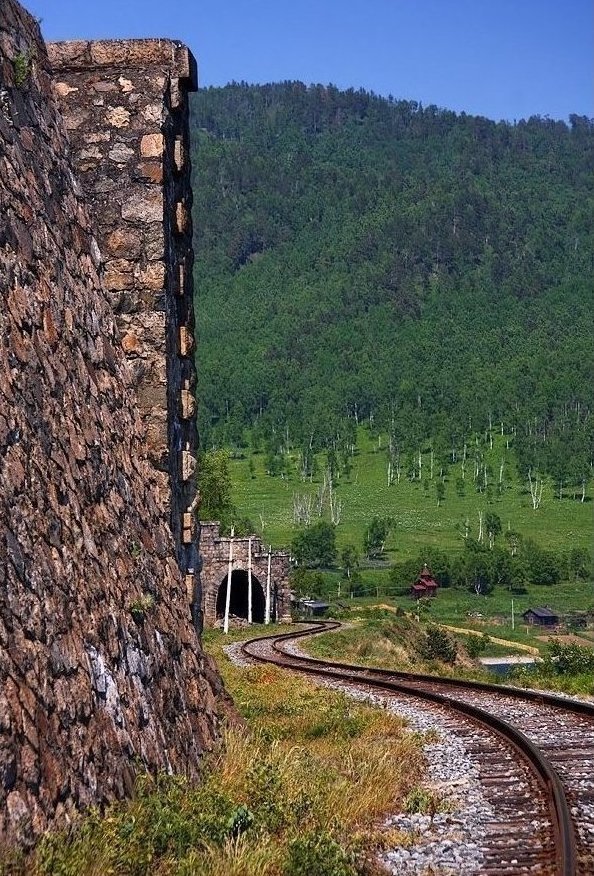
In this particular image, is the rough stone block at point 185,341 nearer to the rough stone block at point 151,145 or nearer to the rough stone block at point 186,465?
the rough stone block at point 186,465

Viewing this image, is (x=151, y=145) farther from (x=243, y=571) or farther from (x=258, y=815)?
(x=243, y=571)

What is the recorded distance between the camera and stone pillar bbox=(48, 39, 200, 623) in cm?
1184

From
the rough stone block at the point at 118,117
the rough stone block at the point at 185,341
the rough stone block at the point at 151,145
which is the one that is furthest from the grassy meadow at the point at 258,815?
the rough stone block at the point at 118,117

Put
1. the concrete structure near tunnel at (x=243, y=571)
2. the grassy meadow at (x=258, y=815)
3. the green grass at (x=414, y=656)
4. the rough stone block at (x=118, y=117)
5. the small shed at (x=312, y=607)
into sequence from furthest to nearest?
the small shed at (x=312, y=607), the concrete structure near tunnel at (x=243, y=571), the green grass at (x=414, y=656), the rough stone block at (x=118, y=117), the grassy meadow at (x=258, y=815)

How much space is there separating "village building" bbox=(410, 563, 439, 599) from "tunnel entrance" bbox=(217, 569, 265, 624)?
47.4m

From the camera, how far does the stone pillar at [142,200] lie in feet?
38.8

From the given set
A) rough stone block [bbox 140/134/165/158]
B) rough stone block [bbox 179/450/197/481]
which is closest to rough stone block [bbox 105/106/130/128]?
rough stone block [bbox 140/134/165/158]

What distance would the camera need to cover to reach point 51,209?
33.4 feet

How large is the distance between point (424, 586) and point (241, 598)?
50609 millimetres

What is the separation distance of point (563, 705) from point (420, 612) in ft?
228

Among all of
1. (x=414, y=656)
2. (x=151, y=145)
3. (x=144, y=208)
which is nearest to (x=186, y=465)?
(x=144, y=208)

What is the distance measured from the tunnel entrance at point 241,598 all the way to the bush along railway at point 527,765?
4089 cm

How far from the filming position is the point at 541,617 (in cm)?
10056

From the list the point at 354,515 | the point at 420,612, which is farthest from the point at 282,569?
the point at 354,515
